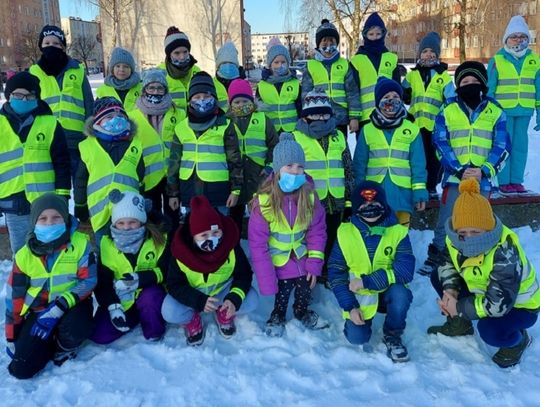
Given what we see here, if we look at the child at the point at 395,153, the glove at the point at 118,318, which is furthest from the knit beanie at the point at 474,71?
the glove at the point at 118,318

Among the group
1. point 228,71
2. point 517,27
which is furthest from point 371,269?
point 517,27

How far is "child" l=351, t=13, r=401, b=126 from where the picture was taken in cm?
512

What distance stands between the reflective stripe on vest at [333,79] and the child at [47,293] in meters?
2.87

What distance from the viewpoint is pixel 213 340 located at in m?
3.42

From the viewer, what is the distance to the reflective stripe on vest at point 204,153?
3969 mm

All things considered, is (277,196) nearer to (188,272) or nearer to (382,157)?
(188,272)

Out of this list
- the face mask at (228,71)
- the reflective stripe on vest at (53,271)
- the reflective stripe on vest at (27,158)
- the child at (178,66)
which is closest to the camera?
the reflective stripe on vest at (53,271)

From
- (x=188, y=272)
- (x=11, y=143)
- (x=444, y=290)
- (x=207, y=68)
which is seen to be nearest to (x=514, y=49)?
(x=444, y=290)

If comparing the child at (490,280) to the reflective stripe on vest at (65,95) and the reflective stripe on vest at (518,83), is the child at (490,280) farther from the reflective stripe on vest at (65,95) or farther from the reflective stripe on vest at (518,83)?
the reflective stripe on vest at (65,95)

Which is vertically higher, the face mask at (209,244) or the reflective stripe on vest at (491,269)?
the face mask at (209,244)

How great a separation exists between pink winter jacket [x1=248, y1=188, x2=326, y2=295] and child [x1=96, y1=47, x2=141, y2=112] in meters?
1.86

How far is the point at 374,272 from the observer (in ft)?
10.6

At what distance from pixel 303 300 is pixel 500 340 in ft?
4.26

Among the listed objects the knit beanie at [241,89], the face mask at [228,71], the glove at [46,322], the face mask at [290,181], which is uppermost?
the face mask at [228,71]
